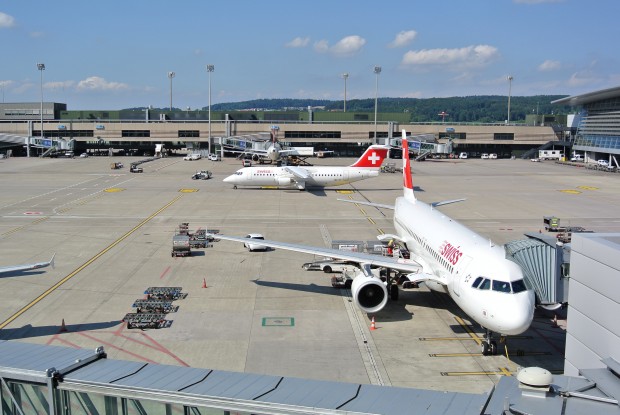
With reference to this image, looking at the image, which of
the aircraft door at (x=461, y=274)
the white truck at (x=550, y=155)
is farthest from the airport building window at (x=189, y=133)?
the aircraft door at (x=461, y=274)

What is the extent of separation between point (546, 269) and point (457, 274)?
4484 millimetres

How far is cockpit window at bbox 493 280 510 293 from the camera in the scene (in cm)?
Result: 2373

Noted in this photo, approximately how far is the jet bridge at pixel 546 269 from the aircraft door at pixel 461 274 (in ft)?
6.80

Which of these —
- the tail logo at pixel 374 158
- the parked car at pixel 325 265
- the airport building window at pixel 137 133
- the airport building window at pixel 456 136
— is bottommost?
the parked car at pixel 325 265

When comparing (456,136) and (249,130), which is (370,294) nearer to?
(249,130)

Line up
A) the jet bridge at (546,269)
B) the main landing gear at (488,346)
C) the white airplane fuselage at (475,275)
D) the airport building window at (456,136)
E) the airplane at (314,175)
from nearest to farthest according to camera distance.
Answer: the white airplane fuselage at (475,275), the main landing gear at (488,346), the jet bridge at (546,269), the airplane at (314,175), the airport building window at (456,136)

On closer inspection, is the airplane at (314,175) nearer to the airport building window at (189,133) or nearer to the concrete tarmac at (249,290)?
the concrete tarmac at (249,290)

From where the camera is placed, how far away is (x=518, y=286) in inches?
936

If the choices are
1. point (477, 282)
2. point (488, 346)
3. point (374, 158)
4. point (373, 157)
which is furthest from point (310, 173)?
point (477, 282)

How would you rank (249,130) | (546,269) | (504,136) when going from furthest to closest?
(504,136)
(249,130)
(546,269)

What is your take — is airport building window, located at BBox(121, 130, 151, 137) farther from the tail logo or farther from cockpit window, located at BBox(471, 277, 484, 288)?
cockpit window, located at BBox(471, 277, 484, 288)

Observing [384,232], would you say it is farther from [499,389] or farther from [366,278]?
[499,389]

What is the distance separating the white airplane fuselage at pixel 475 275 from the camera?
76.6ft

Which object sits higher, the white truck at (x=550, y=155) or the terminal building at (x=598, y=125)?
the terminal building at (x=598, y=125)
